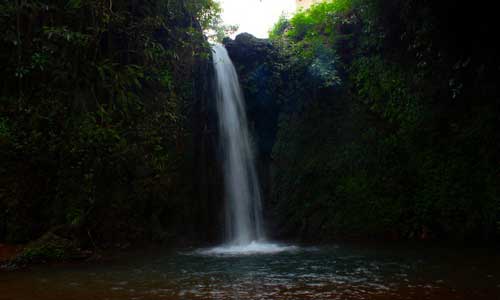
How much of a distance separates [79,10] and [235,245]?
6010mm

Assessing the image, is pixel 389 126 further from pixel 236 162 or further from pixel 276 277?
pixel 276 277

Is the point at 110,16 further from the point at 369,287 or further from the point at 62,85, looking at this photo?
the point at 369,287

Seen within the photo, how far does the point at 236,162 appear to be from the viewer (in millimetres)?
10094

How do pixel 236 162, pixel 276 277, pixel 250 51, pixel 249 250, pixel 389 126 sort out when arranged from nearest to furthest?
1. pixel 276 277
2. pixel 249 250
3. pixel 389 126
4. pixel 236 162
5. pixel 250 51

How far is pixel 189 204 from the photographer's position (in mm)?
9539

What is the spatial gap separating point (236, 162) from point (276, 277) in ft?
17.9

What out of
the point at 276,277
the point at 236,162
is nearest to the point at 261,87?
the point at 236,162

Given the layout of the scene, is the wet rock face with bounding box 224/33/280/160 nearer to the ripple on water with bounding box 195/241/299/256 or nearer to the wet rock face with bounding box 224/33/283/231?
the wet rock face with bounding box 224/33/283/231

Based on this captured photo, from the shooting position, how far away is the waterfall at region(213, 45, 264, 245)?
31.5 ft

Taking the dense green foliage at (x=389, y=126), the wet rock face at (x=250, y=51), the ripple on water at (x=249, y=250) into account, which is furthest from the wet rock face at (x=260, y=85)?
the ripple on water at (x=249, y=250)

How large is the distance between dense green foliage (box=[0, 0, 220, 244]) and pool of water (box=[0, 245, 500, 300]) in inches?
68.6

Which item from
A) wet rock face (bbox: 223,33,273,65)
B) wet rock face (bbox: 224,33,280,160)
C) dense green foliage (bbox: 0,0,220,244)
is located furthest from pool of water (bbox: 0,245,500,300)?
wet rock face (bbox: 223,33,273,65)

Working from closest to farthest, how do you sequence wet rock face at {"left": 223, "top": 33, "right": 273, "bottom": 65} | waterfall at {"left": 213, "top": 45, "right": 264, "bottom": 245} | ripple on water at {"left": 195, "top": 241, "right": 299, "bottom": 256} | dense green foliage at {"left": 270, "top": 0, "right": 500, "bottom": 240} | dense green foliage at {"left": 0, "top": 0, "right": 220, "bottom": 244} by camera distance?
dense green foliage at {"left": 270, "top": 0, "right": 500, "bottom": 240} < ripple on water at {"left": 195, "top": 241, "right": 299, "bottom": 256} < dense green foliage at {"left": 0, "top": 0, "right": 220, "bottom": 244} < waterfall at {"left": 213, "top": 45, "right": 264, "bottom": 245} < wet rock face at {"left": 223, "top": 33, "right": 273, "bottom": 65}

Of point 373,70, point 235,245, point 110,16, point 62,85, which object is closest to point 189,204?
point 235,245
